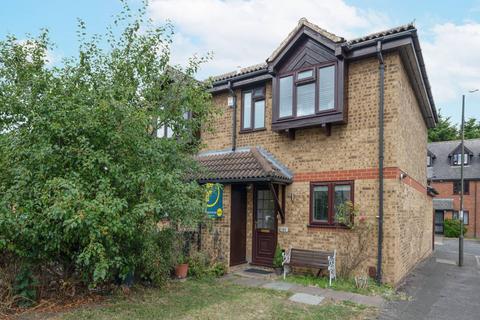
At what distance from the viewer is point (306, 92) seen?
983cm

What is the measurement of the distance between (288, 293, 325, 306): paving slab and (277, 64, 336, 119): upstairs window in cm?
463

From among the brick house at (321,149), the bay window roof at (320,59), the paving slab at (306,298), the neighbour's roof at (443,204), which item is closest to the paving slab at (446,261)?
the brick house at (321,149)

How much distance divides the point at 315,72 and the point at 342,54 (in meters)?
0.88

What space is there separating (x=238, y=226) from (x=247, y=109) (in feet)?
12.5

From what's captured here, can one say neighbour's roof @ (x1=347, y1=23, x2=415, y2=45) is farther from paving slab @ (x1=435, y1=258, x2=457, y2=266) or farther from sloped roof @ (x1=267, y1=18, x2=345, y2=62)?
paving slab @ (x1=435, y1=258, x2=457, y2=266)

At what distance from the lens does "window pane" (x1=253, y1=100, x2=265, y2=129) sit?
11.2 metres

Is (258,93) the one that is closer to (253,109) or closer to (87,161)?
(253,109)

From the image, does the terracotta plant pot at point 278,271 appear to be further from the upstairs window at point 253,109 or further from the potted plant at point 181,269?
the upstairs window at point 253,109

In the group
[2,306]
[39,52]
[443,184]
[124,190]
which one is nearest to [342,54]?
[124,190]

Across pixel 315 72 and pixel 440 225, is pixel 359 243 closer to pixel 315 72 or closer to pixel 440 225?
pixel 315 72

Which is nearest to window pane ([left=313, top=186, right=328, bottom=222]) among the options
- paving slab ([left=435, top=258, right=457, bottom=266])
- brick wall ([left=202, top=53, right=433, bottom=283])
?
brick wall ([left=202, top=53, right=433, bottom=283])

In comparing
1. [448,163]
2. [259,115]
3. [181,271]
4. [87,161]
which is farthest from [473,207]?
[87,161]

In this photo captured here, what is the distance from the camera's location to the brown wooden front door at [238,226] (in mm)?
10586

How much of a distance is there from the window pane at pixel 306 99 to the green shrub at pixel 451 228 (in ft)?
88.8
